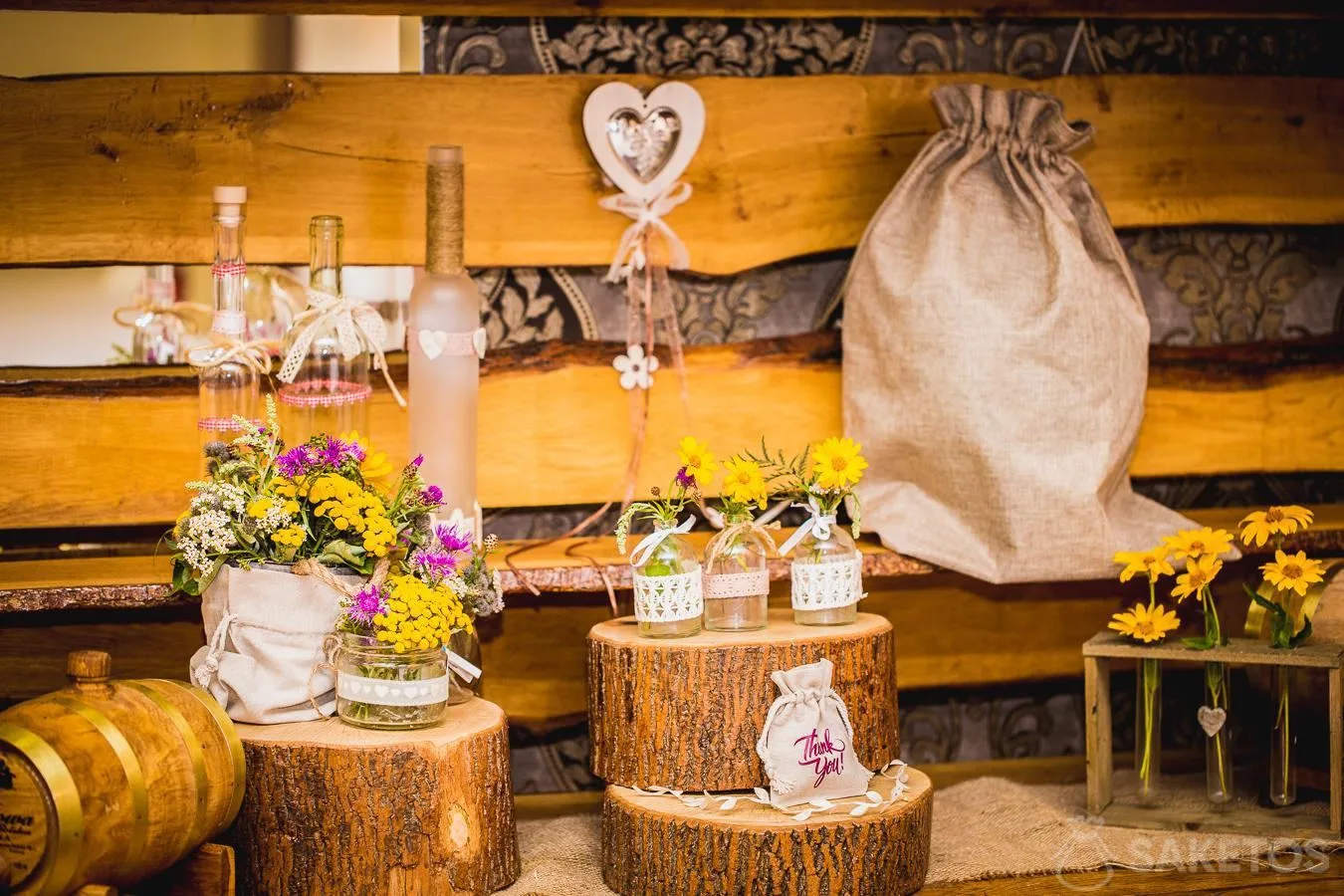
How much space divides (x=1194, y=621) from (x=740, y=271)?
1.21 m

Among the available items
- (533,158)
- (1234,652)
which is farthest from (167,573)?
(1234,652)

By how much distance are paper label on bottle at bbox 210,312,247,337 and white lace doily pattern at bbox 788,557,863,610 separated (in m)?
1.02

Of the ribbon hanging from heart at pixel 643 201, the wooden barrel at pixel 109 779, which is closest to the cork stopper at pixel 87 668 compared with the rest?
the wooden barrel at pixel 109 779

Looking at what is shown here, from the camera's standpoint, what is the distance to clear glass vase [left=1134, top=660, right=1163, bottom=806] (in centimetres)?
269

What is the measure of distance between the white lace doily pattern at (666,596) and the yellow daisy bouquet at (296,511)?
0.35m

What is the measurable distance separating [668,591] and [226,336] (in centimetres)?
88

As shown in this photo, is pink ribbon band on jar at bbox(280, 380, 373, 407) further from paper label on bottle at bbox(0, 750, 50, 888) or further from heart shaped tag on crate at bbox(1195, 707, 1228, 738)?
heart shaped tag on crate at bbox(1195, 707, 1228, 738)

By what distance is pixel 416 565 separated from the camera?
Answer: 2.26 m

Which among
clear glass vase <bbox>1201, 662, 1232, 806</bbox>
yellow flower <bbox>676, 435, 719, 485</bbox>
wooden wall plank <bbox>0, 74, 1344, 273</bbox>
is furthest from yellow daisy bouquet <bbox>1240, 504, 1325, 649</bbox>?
yellow flower <bbox>676, 435, 719, 485</bbox>

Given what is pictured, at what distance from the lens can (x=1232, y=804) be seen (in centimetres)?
272

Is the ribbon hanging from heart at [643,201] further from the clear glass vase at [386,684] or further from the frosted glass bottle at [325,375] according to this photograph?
the clear glass vase at [386,684]

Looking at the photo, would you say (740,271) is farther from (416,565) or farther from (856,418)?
(416,565)

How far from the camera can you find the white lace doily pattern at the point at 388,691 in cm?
218

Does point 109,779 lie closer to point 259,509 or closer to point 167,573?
point 259,509
